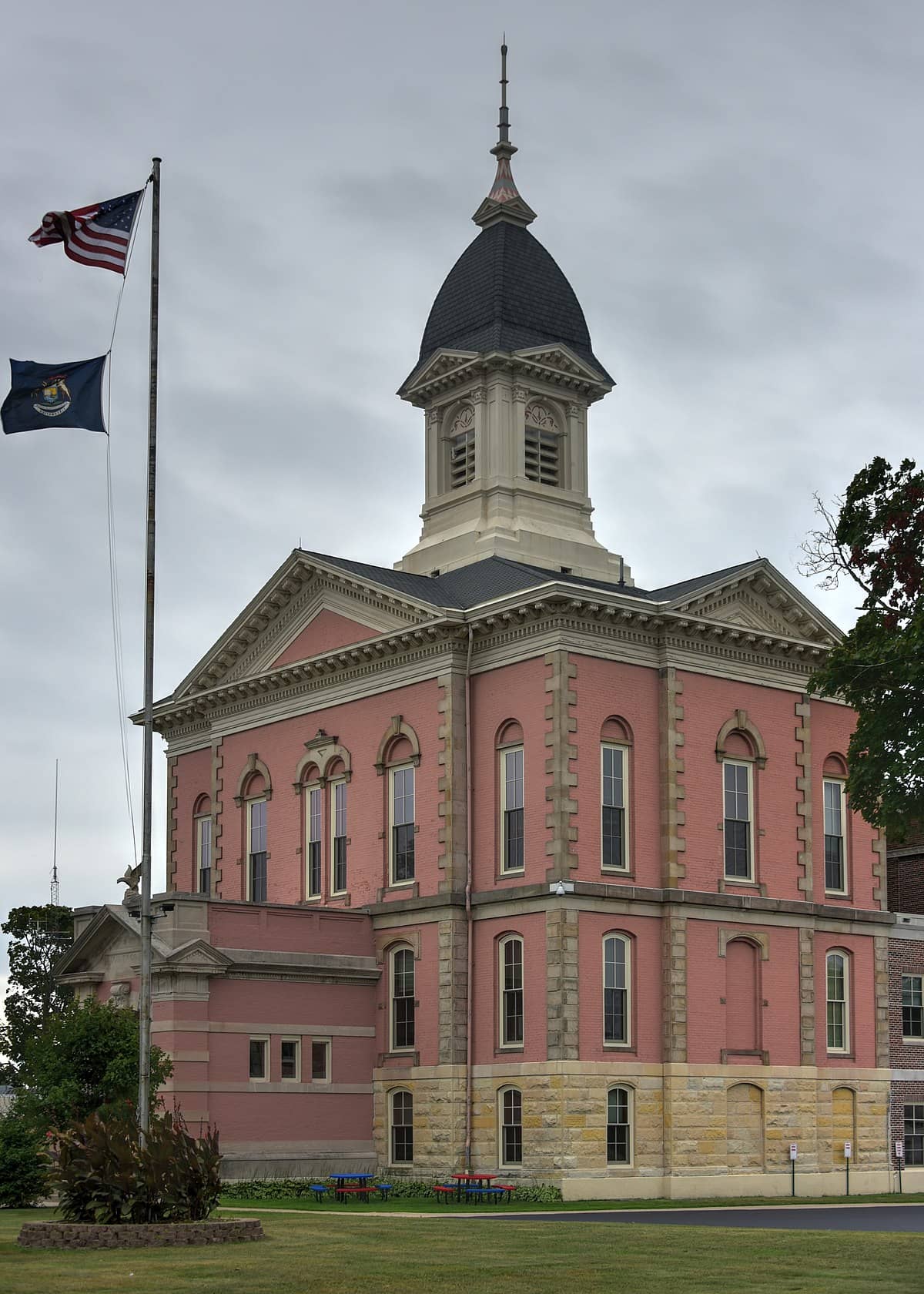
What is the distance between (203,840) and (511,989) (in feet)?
51.5

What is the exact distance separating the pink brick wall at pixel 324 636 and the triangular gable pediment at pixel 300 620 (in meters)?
0.02

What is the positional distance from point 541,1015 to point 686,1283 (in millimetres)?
21370

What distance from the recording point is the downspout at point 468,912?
44.4 meters

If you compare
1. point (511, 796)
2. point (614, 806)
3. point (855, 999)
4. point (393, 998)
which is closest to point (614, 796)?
point (614, 806)

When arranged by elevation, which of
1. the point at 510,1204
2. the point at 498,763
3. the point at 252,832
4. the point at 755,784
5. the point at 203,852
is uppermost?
the point at 498,763

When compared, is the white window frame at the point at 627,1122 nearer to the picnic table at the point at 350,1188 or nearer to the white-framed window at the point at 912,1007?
the picnic table at the point at 350,1188

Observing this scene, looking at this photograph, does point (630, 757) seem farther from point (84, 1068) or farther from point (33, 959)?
point (33, 959)

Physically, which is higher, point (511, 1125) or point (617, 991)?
point (617, 991)

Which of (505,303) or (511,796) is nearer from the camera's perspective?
(511,796)

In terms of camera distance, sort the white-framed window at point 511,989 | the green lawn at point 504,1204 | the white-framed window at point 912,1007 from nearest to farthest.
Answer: the green lawn at point 504,1204 < the white-framed window at point 511,989 < the white-framed window at point 912,1007

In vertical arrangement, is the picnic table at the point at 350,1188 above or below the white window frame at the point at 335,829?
below

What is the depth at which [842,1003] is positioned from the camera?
48.3m

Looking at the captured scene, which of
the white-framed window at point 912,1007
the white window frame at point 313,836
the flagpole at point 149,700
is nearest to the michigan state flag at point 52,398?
the flagpole at point 149,700

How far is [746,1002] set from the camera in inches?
1805
